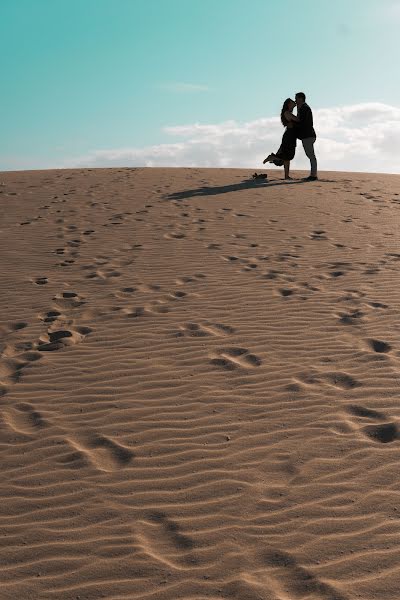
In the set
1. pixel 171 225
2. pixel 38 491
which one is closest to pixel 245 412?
pixel 38 491

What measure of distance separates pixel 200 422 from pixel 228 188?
12.1m

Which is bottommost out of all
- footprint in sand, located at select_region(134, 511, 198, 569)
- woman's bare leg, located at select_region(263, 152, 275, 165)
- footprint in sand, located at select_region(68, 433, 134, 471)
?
footprint in sand, located at select_region(134, 511, 198, 569)

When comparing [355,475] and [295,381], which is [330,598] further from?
[295,381]

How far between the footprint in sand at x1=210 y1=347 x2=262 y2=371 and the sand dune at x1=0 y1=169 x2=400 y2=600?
26mm

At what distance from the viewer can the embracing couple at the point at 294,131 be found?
52.7 feet

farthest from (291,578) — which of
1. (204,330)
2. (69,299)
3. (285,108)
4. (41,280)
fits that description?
(285,108)

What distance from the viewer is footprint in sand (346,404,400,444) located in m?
4.37

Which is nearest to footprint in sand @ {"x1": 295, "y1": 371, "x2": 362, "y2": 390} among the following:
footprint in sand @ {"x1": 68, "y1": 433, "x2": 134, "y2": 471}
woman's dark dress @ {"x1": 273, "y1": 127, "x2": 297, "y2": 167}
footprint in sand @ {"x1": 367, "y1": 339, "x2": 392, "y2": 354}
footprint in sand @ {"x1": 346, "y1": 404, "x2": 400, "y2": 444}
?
footprint in sand @ {"x1": 346, "y1": 404, "x2": 400, "y2": 444}

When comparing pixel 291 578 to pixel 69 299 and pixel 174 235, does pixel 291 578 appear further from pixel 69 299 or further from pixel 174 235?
pixel 174 235

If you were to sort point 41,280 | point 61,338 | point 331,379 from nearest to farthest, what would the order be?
point 331,379
point 61,338
point 41,280

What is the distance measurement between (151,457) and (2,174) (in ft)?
62.2

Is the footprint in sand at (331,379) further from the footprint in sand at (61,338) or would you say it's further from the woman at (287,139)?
the woman at (287,139)

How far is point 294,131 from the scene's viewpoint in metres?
16.5

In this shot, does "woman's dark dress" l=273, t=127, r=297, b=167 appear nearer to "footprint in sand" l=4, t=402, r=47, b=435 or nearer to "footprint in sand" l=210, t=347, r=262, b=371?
"footprint in sand" l=210, t=347, r=262, b=371
